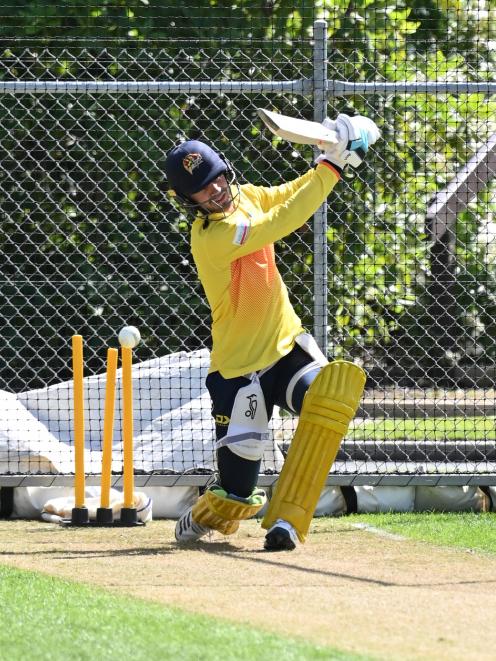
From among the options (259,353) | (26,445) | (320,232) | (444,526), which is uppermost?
(320,232)

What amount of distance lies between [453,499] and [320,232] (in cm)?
176

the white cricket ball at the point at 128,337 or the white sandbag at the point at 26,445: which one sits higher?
the white cricket ball at the point at 128,337

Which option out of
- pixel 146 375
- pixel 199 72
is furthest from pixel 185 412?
pixel 199 72

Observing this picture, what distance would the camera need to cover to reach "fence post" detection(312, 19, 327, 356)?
24.6ft

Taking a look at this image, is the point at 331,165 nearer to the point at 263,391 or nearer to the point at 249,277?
the point at 249,277

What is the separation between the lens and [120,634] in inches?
162

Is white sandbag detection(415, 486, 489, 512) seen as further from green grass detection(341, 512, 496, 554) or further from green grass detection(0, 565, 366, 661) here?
green grass detection(0, 565, 366, 661)

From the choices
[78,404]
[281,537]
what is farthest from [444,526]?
[78,404]

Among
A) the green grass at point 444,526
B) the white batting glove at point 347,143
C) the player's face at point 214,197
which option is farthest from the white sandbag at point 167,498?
the white batting glove at point 347,143

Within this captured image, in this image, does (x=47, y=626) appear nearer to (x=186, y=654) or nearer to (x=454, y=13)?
(x=186, y=654)

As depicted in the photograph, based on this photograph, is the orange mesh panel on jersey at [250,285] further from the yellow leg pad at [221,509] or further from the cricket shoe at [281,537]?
the cricket shoe at [281,537]

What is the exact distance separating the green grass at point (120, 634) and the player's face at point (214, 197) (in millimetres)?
2030

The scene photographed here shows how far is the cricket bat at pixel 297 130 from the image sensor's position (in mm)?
5977

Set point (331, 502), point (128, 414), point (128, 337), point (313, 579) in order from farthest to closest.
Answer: point (331, 502) < point (128, 414) < point (128, 337) < point (313, 579)
